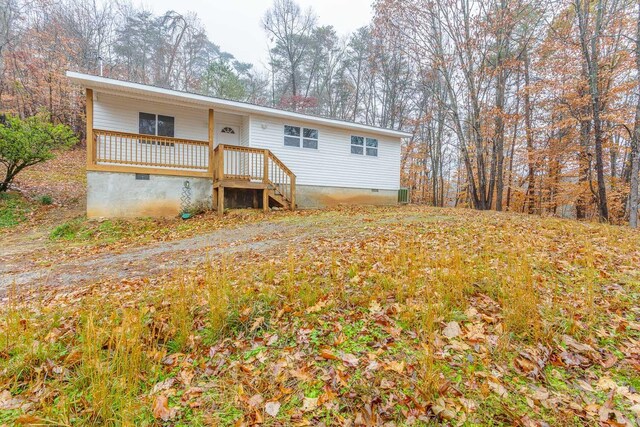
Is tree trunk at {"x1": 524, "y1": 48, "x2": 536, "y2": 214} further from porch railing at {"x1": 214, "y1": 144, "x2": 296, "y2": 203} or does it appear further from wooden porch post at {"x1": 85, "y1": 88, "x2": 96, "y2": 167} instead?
wooden porch post at {"x1": 85, "y1": 88, "x2": 96, "y2": 167}

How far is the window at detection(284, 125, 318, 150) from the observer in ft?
39.4

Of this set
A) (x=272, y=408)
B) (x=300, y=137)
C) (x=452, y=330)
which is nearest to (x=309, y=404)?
(x=272, y=408)

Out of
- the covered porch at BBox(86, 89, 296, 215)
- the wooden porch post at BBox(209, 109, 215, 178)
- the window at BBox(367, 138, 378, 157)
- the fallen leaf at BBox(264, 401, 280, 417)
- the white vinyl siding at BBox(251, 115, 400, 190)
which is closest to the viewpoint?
the fallen leaf at BBox(264, 401, 280, 417)

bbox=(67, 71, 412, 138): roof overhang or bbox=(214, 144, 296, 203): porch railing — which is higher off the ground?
bbox=(67, 71, 412, 138): roof overhang

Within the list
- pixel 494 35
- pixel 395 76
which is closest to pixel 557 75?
pixel 494 35

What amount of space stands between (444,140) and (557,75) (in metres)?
11.1

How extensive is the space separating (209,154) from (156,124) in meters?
2.41

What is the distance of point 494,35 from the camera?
39.2ft

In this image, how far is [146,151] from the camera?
29.9 feet

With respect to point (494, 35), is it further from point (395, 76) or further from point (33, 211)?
point (33, 211)

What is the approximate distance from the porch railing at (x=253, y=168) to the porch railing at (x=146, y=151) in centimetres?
76

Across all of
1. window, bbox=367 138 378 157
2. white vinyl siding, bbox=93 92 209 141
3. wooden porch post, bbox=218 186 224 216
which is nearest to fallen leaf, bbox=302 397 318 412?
wooden porch post, bbox=218 186 224 216

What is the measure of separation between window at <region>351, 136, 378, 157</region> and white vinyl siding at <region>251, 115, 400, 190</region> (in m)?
0.18

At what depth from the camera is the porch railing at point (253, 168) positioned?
33.0 ft
